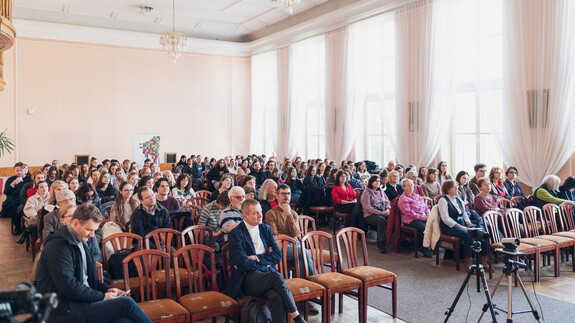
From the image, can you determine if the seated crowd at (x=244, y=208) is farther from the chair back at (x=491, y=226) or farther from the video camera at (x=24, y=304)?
the video camera at (x=24, y=304)

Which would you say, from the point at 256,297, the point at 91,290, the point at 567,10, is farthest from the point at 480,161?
the point at 91,290

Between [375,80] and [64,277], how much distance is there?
1093 centimetres

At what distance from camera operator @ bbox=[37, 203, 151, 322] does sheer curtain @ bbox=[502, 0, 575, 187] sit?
808cm

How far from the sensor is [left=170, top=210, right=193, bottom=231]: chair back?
5.99 meters

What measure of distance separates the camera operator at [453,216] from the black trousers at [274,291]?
132 inches

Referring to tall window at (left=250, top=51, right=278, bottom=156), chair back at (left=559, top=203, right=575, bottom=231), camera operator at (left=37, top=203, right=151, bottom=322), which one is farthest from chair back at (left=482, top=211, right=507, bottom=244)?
tall window at (left=250, top=51, right=278, bottom=156)

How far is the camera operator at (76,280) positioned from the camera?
316 centimetres

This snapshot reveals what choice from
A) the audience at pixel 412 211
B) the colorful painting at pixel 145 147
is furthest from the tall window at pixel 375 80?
the colorful painting at pixel 145 147

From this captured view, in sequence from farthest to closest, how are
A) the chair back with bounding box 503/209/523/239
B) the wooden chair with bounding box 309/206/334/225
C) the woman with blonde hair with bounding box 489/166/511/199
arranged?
the wooden chair with bounding box 309/206/334/225
the woman with blonde hair with bounding box 489/166/511/199
the chair back with bounding box 503/209/523/239

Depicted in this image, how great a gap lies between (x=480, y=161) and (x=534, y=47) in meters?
2.57

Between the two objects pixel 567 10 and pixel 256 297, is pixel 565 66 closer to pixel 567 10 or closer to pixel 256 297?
pixel 567 10

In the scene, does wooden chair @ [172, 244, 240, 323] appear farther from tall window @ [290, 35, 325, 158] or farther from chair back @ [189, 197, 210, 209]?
tall window @ [290, 35, 325, 158]

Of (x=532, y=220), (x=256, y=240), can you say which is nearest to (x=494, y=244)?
(x=532, y=220)

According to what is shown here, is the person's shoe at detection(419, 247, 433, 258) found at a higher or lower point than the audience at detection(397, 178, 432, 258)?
lower
